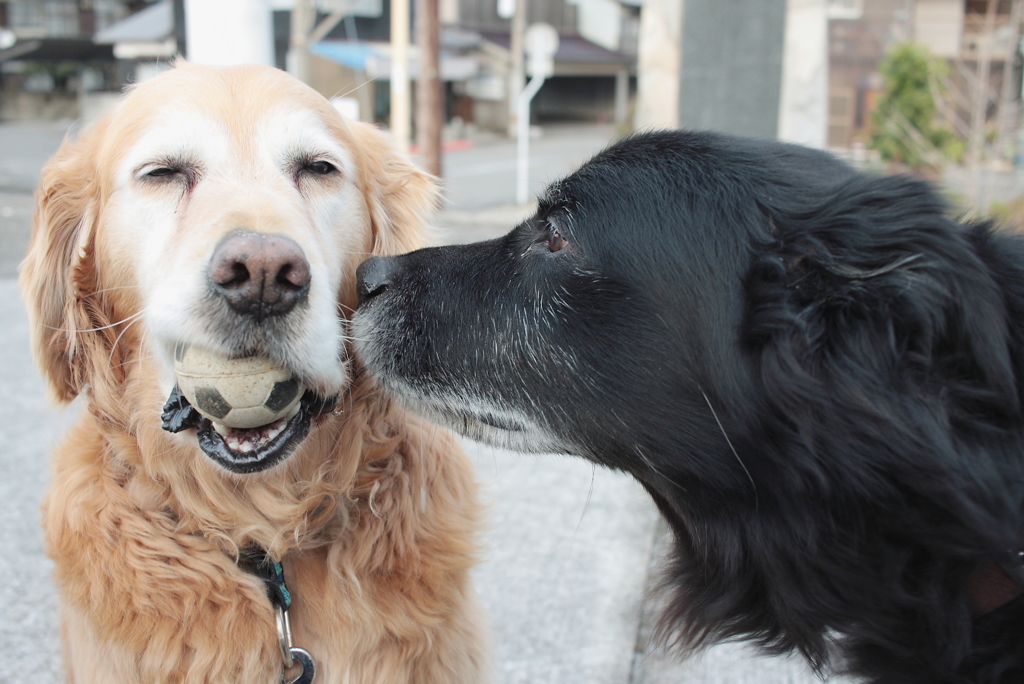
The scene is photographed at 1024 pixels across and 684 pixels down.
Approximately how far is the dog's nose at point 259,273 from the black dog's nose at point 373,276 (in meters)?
0.37

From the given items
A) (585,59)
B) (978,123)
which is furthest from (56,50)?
(978,123)

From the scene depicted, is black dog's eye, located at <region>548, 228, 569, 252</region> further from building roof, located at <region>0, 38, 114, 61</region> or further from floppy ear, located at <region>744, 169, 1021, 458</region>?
building roof, located at <region>0, 38, 114, 61</region>

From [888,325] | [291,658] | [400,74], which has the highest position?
[400,74]

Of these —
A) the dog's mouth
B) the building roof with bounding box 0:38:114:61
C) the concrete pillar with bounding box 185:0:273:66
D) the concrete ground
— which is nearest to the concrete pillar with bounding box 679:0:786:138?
the concrete pillar with bounding box 185:0:273:66

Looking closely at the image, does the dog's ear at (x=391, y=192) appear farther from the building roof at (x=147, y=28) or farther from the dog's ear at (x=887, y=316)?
the building roof at (x=147, y=28)

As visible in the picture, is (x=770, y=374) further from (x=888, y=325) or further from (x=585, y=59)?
(x=585, y=59)

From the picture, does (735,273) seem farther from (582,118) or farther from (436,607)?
(582,118)

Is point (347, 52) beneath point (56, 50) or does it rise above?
beneath

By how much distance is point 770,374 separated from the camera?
5.13 feet

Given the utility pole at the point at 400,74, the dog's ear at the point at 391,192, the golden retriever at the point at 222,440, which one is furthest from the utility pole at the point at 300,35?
the golden retriever at the point at 222,440

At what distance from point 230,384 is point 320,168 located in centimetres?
74

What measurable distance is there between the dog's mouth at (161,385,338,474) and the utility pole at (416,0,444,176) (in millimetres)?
9072

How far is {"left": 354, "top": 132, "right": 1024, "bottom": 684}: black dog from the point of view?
1443 mm

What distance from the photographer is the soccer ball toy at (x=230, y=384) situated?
1755 millimetres
